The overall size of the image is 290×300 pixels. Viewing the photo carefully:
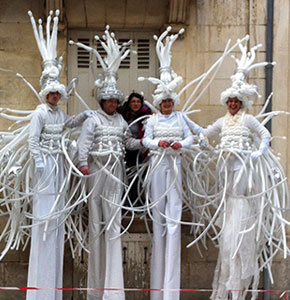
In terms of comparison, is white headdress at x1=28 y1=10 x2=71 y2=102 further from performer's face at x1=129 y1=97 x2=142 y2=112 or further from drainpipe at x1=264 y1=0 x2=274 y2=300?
drainpipe at x1=264 y1=0 x2=274 y2=300

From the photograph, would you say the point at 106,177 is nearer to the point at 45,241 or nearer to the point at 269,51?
the point at 45,241

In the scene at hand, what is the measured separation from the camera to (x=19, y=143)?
843cm

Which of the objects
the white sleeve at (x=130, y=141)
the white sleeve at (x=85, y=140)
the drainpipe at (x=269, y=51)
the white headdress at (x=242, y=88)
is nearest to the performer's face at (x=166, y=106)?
the white sleeve at (x=130, y=141)

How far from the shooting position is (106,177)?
8.38m

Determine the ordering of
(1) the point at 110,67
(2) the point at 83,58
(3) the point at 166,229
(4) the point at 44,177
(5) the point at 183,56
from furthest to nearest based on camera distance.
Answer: (2) the point at 83,58, (5) the point at 183,56, (1) the point at 110,67, (3) the point at 166,229, (4) the point at 44,177

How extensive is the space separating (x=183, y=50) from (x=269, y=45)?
2.91 ft

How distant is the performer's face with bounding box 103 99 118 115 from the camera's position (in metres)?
8.39

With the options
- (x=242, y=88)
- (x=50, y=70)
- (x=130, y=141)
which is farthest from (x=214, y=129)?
(x=50, y=70)

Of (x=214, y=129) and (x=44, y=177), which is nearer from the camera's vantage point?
(x=44, y=177)

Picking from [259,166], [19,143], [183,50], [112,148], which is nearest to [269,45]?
[183,50]

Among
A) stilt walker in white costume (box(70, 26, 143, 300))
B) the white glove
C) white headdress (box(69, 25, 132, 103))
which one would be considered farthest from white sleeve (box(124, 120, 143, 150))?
the white glove

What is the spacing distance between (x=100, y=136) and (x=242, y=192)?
54.8 inches

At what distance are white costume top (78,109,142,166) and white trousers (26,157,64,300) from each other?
0.87ft

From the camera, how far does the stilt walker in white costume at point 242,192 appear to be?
8.21m
